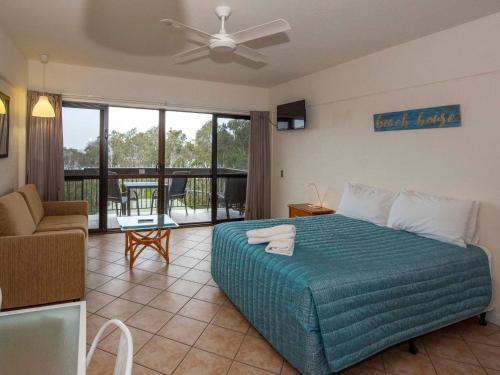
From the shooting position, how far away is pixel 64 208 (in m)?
4.11

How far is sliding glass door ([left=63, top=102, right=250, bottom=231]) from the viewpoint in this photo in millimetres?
4891

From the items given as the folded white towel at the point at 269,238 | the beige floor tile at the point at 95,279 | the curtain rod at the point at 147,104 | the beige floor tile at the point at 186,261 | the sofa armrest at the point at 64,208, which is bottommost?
the beige floor tile at the point at 95,279

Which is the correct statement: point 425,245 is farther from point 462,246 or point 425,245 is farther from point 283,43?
point 283,43

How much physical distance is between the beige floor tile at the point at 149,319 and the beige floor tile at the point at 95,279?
0.75 m

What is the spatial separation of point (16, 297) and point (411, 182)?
3.78 m

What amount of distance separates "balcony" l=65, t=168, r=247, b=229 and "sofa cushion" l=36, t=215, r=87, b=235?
111 centimetres

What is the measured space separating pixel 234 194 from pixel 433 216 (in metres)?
3.71

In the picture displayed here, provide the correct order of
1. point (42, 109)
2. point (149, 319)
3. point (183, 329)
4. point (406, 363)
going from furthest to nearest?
point (42, 109) < point (149, 319) < point (183, 329) < point (406, 363)

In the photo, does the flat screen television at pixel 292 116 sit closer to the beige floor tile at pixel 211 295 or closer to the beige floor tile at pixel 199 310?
the beige floor tile at pixel 211 295

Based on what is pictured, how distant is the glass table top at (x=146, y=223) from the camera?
362 centimetres

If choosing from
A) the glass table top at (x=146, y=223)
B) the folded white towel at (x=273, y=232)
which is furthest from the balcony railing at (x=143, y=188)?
the folded white towel at (x=273, y=232)

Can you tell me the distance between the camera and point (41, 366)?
3.03 ft

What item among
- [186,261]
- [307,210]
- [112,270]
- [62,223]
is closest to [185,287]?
[186,261]

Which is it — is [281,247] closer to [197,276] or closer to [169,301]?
[169,301]
